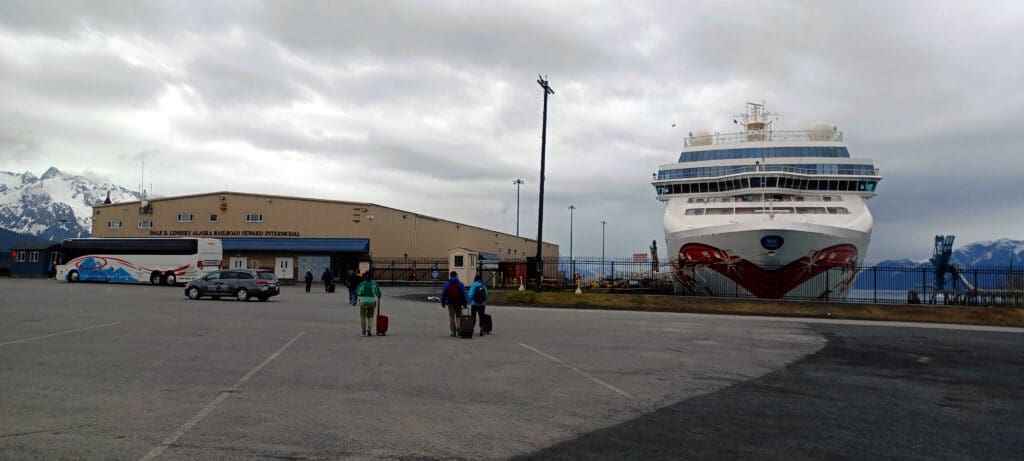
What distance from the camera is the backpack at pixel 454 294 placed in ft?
55.3

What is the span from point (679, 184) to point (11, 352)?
3776 centimetres

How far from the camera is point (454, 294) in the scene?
1688cm

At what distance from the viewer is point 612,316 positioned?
88.3 ft

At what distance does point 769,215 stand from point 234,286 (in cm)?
2672

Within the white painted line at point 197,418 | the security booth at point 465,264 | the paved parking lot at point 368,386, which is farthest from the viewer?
the security booth at point 465,264

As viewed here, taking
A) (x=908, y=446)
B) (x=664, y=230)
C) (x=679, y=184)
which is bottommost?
(x=908, y=446)

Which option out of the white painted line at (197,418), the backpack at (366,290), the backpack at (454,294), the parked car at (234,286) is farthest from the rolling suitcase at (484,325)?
the parked car at (234,286)

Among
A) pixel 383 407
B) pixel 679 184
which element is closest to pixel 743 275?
pixel 679 184

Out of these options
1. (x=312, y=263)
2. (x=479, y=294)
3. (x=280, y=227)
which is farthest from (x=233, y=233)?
(x=479, y=294)

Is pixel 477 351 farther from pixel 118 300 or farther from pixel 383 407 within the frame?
pixel 118 300

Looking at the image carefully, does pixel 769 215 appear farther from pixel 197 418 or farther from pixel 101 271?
pixel 101 271

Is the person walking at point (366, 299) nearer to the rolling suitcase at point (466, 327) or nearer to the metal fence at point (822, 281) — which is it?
the rolling suitcase at point (466, 327)

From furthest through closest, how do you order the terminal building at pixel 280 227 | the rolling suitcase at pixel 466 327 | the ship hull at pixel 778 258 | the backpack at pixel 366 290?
the terminal building at pixel 280 227 < the ship hull at pixel 778 258 < the rolling suitcase at pixel 466 327 < the backpack at pixel 366 290

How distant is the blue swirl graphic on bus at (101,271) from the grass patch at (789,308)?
Answer: 27.7 meters
